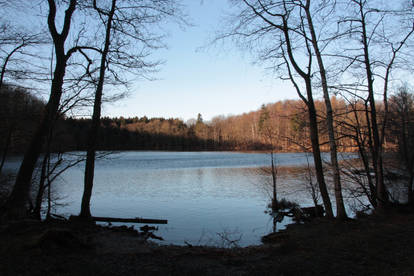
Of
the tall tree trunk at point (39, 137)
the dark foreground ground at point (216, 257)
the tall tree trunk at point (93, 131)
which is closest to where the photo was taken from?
the dark foreground ground at point (216, 257)

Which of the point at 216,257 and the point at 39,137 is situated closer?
the point at 216,257

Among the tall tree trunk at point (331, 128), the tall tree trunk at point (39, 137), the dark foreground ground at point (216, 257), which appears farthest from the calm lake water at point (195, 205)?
the tall tree trunk at point (39, 137)

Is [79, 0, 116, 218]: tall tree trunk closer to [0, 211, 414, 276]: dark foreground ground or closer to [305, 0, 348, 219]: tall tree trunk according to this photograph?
[0, 211, 414, 276]: dark foreground ground

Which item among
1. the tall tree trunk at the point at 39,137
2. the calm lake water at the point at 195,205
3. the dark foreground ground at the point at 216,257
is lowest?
the calm lake water at the point at 195,205

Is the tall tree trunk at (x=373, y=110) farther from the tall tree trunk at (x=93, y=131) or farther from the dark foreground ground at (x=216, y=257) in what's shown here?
the tall tree trunk at (x=93, y=131)

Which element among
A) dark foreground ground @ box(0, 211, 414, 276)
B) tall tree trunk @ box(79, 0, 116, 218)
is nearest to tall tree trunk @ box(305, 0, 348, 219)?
dark foreground ground @ box(0, 211, 414, 276)

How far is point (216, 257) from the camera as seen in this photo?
586 centimetres

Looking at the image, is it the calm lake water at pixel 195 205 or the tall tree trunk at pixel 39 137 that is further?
the calm lake water at pixel 195 205

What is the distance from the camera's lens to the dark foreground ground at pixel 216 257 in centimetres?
473

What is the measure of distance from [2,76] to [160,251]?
7.66 metres

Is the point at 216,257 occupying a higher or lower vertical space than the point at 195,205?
higher

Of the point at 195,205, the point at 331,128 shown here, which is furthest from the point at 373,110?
the point at 195,205

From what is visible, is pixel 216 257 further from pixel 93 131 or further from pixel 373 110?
pixel 373 110

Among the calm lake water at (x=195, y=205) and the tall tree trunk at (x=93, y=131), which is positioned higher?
the tall tree trunk at (x=93, y=131)
